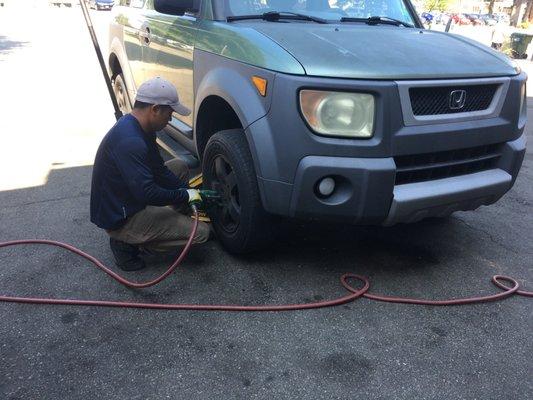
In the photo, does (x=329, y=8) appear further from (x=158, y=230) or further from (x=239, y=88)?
(x=158, y=230)

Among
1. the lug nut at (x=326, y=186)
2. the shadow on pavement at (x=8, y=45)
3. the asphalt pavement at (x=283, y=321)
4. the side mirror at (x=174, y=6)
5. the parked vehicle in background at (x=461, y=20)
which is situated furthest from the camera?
the parked vehicle in background at (x=461, y=20)

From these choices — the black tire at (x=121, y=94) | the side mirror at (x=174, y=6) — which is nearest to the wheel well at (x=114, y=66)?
the black tire at (x=121, y=94)

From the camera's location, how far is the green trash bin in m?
19.3

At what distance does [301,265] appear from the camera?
321 centimetres

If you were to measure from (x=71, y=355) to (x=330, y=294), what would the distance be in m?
1.47

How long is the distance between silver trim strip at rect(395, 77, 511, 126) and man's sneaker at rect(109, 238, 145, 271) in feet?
6.28

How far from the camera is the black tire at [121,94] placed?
18.4 feet

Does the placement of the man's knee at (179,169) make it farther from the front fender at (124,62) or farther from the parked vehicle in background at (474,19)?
the parked vehicle in background at (474,19)

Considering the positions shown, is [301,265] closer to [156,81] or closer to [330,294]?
[330,294]

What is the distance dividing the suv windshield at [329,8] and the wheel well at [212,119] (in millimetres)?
601

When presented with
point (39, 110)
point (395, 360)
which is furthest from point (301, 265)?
point (39, 110)

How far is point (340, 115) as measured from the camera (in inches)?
97.9

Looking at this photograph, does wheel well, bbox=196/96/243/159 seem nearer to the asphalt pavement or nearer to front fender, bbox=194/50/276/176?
front fender, bbox=194/50/276/176

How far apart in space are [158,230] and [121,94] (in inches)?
131
